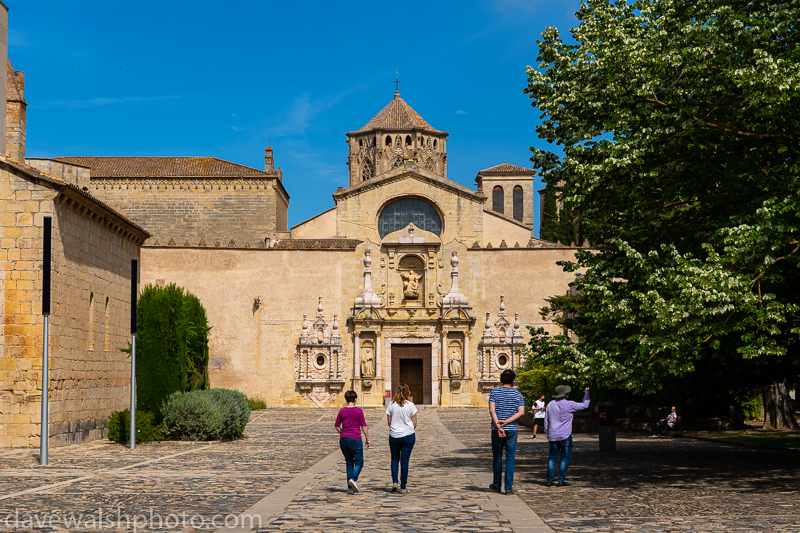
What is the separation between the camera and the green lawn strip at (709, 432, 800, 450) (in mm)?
19422

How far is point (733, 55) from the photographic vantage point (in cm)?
1169

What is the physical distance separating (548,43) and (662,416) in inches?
555

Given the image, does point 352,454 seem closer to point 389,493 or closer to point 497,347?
point 389,493

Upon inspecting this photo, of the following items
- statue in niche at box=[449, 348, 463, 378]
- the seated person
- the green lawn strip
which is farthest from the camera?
statue in niche at box=[449, 348, 463, 378]

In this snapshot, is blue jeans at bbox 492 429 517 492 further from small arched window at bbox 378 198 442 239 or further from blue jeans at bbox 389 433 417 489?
small arched window at bbox 378 198 442 239

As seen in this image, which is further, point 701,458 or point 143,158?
point 143,158

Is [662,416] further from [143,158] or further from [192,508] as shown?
[143,158]

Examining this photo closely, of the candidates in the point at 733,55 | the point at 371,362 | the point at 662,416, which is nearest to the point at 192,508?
the point at 733,55

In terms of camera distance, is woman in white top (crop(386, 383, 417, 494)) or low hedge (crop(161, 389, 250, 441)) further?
low hedge (crop(161, 389, 250, 441))

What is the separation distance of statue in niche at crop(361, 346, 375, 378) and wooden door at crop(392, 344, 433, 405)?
118cm

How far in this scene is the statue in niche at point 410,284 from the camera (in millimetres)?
45531

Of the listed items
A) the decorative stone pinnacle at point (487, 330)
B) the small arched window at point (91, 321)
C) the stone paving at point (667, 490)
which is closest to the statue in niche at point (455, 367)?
the decorative stone pinnacle at point (487, 330)

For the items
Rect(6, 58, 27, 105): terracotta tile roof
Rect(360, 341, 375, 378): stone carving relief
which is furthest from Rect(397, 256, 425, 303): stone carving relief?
Rect(6, 58, 27, 105): terracotta tile roof

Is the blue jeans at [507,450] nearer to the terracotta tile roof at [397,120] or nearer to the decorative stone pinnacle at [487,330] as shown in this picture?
the decorative stone pinnacle at [487,330]
